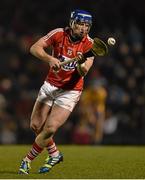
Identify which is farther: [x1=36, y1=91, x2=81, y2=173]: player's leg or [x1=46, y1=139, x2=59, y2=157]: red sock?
[x1=46, y1=139, x2=59, y2=157]: red sock

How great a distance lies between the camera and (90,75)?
20.9 m

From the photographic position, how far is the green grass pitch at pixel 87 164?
35.3 ft

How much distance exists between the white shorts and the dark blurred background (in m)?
8.37

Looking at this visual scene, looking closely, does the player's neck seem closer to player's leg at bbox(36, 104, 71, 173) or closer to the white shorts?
the white shorts

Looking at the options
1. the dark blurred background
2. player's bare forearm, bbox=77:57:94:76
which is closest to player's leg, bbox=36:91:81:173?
player's bare forearm, bbox=77:57:94:76

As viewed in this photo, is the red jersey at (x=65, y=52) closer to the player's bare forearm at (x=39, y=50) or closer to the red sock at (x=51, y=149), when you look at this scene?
the player's bare forearm at (x=39, y=50)

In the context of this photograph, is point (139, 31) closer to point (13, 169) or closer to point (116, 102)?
point (116, 102)

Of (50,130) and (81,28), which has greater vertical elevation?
(81,28)

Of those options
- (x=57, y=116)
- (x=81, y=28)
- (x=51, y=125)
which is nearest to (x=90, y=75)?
(x=81, y=28)

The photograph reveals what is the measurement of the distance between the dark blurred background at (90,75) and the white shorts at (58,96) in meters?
8.37

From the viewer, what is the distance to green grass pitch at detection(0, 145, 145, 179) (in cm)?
1077

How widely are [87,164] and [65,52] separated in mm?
2278

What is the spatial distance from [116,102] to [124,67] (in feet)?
4.39

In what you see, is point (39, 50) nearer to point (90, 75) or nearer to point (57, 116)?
point (57, 116)
